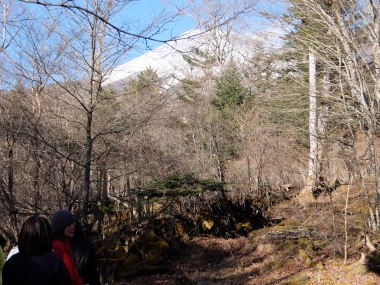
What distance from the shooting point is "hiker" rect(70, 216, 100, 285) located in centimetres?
354

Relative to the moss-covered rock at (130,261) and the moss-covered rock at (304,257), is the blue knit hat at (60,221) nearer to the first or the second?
the moss-covered rock at (304,257)

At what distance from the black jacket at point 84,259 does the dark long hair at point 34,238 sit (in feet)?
2.76

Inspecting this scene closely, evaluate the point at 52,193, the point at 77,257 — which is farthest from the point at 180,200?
the point at 77,257

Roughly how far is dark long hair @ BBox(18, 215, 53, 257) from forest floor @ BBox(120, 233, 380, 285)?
5.36 metres

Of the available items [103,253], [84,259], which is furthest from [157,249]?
[84,259]

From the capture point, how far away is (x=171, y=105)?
8070 mm

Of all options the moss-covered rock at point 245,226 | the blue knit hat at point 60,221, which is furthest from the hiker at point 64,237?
the moss-covered rock at point 245,226

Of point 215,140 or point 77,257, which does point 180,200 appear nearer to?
point 215,140

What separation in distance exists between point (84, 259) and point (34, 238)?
0.93 metres

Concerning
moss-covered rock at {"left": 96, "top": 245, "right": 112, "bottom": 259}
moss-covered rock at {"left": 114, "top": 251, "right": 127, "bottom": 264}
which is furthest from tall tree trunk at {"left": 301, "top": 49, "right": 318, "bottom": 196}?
moss-covered rock at {"left": 96, "top": 245, "right": 112, "bottom": 259}

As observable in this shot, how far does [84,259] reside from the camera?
140 inches

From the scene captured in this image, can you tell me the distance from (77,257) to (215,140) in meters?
13.5

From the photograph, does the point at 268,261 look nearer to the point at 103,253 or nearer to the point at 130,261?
the point at 130,261

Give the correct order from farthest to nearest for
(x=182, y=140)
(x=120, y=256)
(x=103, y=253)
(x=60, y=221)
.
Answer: (x=182, y=140)
(x=120, y=256)
(x=103, y=253)
(x=60, y=221)
